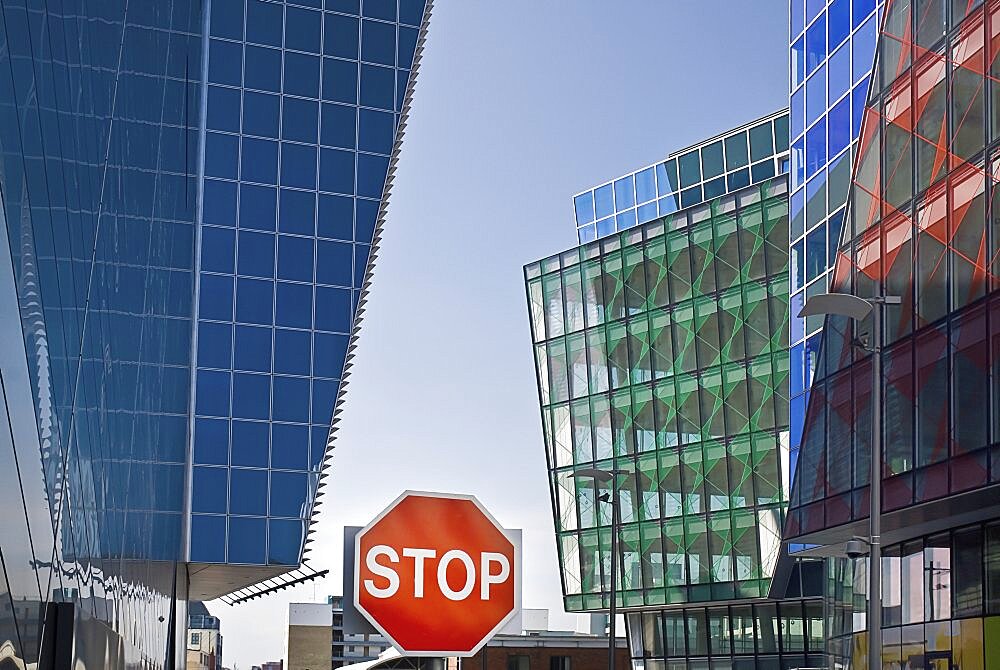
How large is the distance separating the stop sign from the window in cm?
8367

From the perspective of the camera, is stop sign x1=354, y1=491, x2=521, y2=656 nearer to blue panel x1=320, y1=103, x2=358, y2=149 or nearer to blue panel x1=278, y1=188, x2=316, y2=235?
blue panel x1=278, y1=188, x2=316, y2=235

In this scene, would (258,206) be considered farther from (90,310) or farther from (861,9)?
(90,310)

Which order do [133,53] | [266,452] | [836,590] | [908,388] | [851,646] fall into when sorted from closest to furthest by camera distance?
[133,53] → [908,388] → [851,646] → [836,590] → [266,452]

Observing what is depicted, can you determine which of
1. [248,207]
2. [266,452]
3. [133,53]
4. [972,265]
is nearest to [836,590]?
[972,265]

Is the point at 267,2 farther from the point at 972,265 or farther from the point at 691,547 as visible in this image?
the point at 972,265

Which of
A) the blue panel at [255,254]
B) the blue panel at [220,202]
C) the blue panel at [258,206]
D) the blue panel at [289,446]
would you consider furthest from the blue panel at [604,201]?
the blue panel at [289,446]

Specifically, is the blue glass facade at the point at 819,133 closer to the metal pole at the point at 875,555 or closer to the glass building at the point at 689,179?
the metal pole at the point at 875,555

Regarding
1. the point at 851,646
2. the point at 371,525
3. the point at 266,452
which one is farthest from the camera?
the point at 266,452

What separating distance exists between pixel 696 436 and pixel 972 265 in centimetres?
3696

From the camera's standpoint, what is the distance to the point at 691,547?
61594 millimetres

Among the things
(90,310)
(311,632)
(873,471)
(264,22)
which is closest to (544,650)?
(264,22)

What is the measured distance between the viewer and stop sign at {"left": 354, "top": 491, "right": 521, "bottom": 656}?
16.5 feet

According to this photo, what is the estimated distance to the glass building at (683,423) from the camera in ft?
195

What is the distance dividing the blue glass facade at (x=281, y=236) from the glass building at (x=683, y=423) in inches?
573
